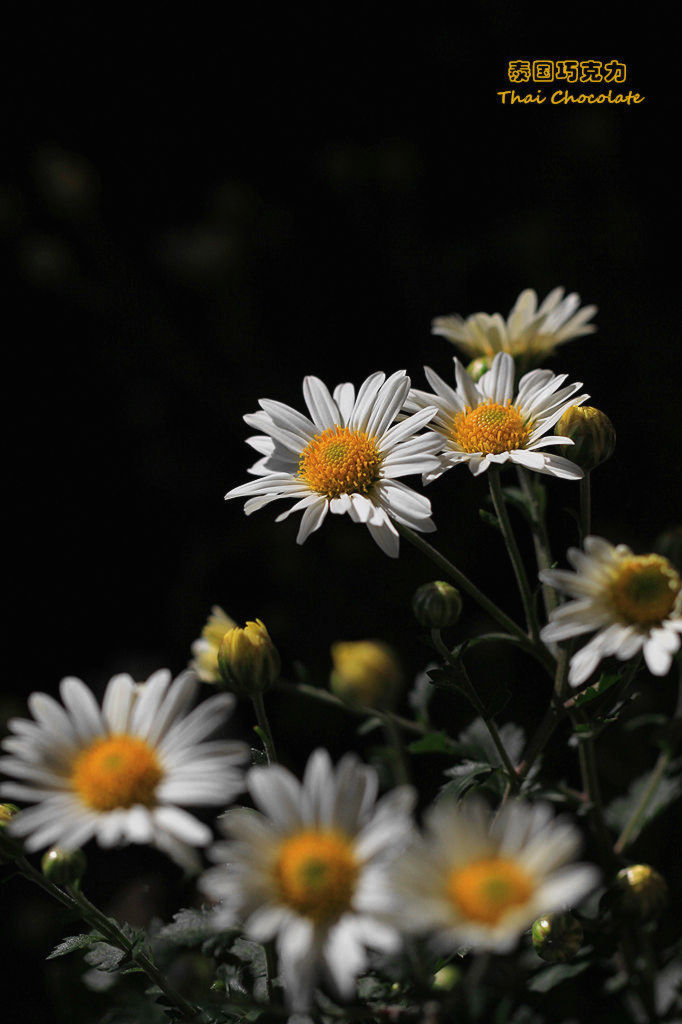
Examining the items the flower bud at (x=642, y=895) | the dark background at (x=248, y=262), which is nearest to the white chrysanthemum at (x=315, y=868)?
the flower bud at (x=642, y=895)

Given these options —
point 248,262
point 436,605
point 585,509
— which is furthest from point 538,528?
point 248,262

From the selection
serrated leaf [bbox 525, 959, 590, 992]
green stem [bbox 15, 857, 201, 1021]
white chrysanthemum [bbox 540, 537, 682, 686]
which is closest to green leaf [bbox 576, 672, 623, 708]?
white chrysanthemum [bbox 540, 537, 682, 686]

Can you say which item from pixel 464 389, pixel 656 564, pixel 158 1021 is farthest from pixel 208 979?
pixel 464 389

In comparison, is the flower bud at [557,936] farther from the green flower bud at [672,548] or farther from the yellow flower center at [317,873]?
the green flower bud at [672,548]

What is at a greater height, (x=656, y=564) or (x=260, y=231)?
(x=260, y=231)

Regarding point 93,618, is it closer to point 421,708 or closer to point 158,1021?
point 421,708
